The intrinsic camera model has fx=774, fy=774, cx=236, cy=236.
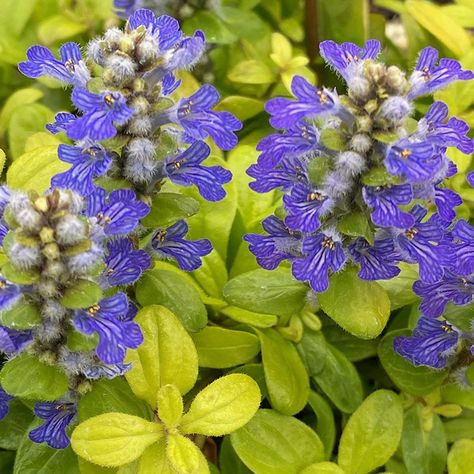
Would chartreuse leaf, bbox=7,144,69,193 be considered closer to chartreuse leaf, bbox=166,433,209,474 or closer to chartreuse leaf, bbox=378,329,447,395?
chartreuse leaf, bbox=166,433,209,474

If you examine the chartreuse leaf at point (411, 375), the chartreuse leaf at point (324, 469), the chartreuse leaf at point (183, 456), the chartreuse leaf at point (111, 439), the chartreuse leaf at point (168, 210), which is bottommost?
the chartreuse leaf at point (324, 469)

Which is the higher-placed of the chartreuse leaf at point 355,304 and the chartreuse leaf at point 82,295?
the chartreuse leaf at point 82,295

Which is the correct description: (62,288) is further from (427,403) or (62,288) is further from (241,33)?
(241,33)

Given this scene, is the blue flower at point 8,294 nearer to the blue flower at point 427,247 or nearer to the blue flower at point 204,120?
the blue flower at point 204,120

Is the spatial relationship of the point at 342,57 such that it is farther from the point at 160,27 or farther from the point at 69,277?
the point at 69,277

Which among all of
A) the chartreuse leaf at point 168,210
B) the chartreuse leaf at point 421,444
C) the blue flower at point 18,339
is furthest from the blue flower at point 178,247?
the chartreuse leaf at point 421,444

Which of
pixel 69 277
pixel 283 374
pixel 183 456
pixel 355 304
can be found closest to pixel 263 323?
pixel 283 374

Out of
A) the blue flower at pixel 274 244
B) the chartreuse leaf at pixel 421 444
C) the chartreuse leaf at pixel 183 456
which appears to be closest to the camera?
the chartreuse leaf at pixel 183 456
